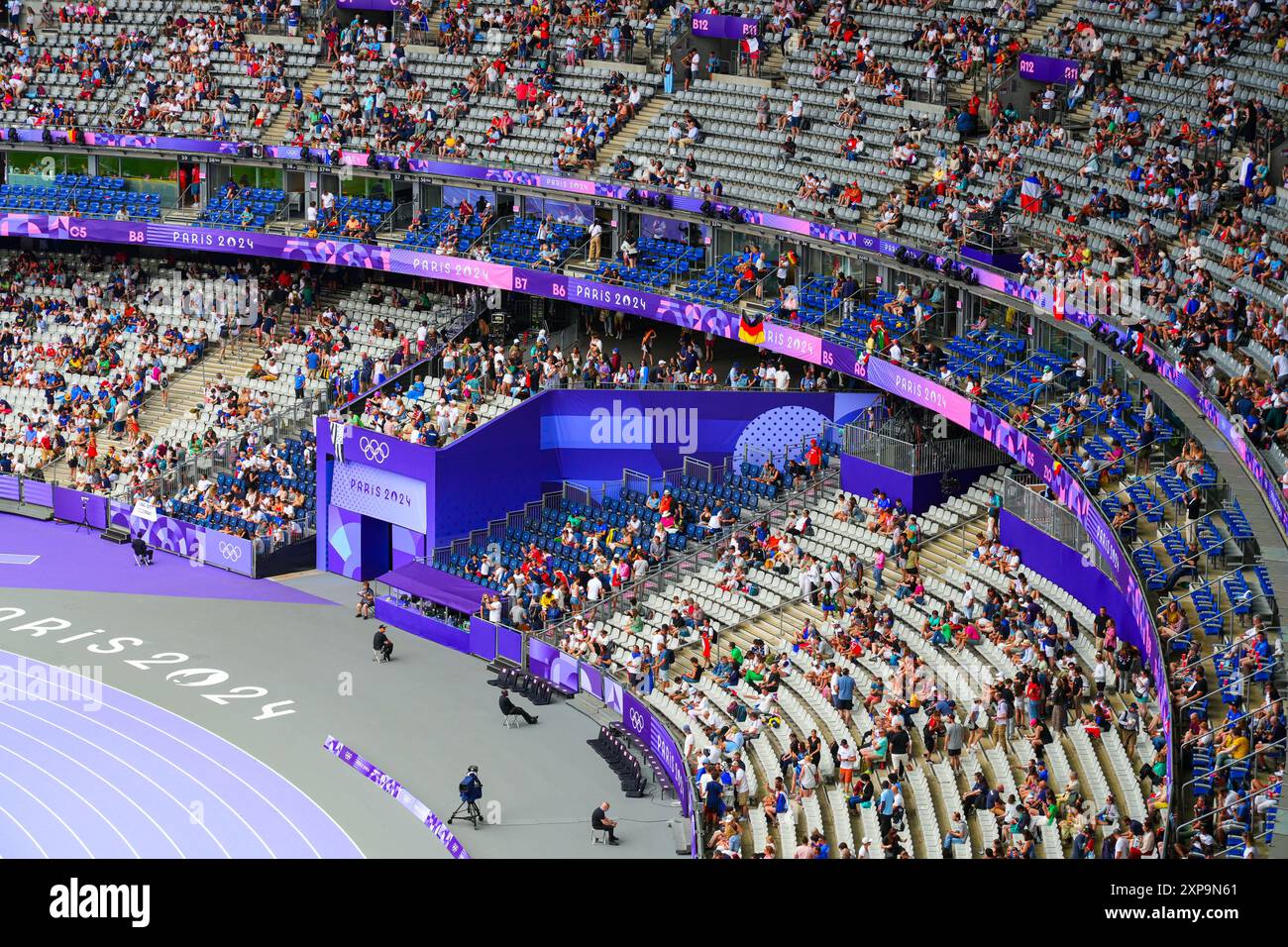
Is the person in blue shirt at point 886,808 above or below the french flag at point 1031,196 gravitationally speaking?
below

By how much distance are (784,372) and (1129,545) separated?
12.7 m

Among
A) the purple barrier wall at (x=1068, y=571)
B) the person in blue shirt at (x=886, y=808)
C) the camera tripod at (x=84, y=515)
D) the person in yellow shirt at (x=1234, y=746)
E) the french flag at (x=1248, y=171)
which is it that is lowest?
the camera tripod at (x=84, y=515)

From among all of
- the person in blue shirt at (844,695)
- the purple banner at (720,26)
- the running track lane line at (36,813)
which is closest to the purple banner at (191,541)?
the running track lane line at (36,813)

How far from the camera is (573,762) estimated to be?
85.3 ft

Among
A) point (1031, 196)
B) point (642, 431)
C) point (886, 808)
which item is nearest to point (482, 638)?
point (642, 431)

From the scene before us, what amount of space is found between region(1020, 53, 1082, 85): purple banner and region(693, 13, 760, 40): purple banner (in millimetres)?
7511

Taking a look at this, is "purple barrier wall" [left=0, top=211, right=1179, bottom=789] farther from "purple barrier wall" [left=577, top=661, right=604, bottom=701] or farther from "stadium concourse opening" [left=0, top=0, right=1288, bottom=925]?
"purple barrier wall" [left=577, top=661, right=604, bottom=701]

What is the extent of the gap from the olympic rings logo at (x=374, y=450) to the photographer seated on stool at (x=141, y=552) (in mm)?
5091

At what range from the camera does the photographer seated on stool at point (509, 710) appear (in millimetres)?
27047

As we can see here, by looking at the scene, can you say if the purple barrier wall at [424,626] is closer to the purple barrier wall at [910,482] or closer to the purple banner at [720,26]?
the purple barrier wall at [910,482]

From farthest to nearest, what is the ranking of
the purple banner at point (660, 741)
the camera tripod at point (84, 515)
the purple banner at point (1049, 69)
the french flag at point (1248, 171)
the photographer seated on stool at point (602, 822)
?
the camera tripod at point (84, 515) < the purple banner at point (1049, 69) < the french flag at point (1248, 171) < the purple banner at point (660, 741) < the photographer seated on stool at point (602, 822)

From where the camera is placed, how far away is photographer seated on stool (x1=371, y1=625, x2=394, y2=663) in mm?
30047

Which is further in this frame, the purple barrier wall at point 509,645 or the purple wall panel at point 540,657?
the purple barrier wall at point 509,645
